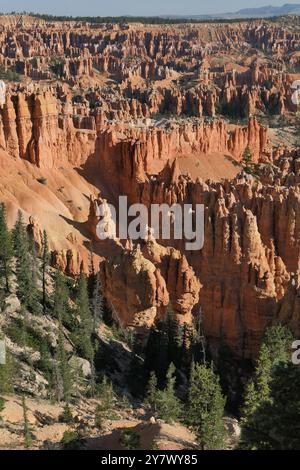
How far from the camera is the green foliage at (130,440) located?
20156mm

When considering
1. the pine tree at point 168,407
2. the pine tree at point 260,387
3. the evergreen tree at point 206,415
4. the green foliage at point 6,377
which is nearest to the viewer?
the evergreen tree at point 206,415

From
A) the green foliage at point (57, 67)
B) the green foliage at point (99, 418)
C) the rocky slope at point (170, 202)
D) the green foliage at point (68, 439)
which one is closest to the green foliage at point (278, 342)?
the rocky slope at point (170, 202)

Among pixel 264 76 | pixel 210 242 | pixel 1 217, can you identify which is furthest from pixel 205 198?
pixel 264 76

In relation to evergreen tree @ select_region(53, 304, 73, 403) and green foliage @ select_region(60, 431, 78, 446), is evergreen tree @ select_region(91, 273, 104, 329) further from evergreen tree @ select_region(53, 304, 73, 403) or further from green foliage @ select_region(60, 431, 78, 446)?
green foliage @ select_region(60, 431, 78, 446)

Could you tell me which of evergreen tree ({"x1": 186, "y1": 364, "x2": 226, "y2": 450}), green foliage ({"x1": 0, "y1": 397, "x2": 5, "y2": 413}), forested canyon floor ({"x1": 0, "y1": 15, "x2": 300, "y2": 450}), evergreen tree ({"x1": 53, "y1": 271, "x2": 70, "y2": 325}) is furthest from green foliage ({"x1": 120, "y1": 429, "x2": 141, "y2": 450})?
forested canyon floor ({"x1": 0, "y1": 15, "x2": 300, "y2": 450})

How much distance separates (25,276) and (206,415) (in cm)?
1807

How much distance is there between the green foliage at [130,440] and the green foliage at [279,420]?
379 centimetres

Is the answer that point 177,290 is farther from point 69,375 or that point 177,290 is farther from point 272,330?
point 69,375

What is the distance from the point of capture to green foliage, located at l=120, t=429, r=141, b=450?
66.1ft

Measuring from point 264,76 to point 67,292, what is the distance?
156364 mm

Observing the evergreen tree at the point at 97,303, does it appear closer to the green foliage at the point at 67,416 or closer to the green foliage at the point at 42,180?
the green foliage at the point at 67,416

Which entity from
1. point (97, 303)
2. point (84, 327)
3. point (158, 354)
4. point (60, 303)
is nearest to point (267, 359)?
point (158, 354)

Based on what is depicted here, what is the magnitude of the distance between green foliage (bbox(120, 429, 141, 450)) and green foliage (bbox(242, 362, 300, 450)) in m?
3.79

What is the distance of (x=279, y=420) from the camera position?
17781 millimetres
